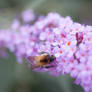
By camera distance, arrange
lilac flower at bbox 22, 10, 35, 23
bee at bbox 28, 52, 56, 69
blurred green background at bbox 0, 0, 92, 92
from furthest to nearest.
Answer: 1. lilac flower at bbox 22, 10, 35, 23
2. blurred green background at bbox 0, 0, 92, 92
3. bee at bbox 28, 52, 56, 69

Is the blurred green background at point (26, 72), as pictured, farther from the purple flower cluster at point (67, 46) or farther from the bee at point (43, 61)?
the bee at point (43, 61)

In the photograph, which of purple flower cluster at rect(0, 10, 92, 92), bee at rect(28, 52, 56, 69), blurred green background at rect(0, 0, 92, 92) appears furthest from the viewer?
blurred green background at rect(0, 0, 92, 92)

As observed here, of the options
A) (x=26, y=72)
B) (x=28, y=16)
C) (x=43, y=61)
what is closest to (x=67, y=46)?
(x=43, y=61)

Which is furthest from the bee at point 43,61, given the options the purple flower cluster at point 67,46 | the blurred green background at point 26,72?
the blurred green background at point 26,72

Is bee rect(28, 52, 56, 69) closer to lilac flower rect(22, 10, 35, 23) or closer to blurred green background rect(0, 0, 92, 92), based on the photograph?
blurred green background rect(0, 0, 92, 92)

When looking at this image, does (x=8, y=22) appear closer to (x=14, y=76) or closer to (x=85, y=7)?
(x=14, y=76)

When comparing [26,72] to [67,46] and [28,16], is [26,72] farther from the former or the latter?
[67,46]

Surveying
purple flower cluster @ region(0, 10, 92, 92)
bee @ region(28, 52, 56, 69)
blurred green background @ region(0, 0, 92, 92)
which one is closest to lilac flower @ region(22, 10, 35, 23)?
blurred green background @ region(0, 0, 92, 92)

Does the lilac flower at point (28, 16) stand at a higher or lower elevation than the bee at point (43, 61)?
higher

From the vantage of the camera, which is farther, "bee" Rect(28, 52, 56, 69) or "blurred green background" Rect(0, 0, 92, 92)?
"blurred green background" Rect(0, 0, 92, 92)

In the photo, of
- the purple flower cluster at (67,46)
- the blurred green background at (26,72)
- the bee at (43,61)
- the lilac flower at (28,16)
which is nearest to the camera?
the purple flower cluster at (67,46)

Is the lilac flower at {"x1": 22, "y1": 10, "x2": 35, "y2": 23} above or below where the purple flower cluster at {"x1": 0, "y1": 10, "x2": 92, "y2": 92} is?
above
